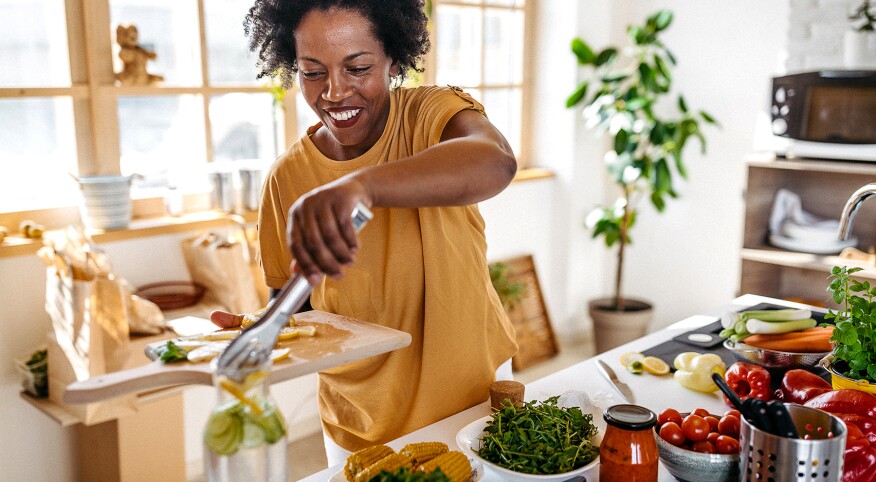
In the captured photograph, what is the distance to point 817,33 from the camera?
3.54 m

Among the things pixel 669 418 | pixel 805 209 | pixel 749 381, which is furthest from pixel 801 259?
pixel 669 418

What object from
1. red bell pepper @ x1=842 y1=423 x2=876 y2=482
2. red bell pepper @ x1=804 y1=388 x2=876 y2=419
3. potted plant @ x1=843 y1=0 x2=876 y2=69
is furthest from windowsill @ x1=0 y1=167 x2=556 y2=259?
potted plant @ x1=843 y1=0 x2=876 y2=69

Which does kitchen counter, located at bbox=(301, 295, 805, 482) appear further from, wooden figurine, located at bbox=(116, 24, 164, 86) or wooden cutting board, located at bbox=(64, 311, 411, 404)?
wooden figurine, located at bbox=(116, 24, 164, 86)

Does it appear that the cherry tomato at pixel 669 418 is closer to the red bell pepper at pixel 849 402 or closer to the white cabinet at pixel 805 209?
the red bell pepper at pixel 849 402

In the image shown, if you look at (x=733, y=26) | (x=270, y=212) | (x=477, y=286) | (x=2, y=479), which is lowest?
(x=2, y=479)

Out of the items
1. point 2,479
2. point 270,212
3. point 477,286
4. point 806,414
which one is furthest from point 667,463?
point 2,479

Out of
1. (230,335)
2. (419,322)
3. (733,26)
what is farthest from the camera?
(733,26)

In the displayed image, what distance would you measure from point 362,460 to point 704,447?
0.53m

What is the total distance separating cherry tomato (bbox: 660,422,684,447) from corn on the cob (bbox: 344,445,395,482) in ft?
1.42

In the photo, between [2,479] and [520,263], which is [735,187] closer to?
[520,263]

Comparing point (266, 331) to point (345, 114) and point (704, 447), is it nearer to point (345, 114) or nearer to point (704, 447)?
point (345, 114)

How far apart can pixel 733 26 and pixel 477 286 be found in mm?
2956

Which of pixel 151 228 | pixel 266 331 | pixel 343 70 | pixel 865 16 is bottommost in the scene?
pixel 151 228

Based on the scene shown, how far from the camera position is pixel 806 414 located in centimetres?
121
